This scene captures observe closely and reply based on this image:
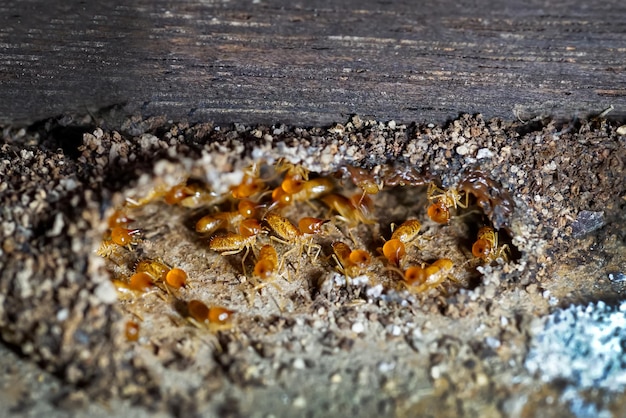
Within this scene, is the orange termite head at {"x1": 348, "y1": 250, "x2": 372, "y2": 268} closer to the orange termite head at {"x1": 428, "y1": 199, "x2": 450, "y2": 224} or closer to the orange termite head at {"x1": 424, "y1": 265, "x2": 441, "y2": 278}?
the orange termite head at {"x1": 424, "y1": 265, "x2": 441, "y2": 278}

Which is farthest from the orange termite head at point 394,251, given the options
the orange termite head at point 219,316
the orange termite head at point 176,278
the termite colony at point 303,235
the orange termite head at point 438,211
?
the orange termite head at point 176,278

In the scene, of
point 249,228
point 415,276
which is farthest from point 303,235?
point 415,276

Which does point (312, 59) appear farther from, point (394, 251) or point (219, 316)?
point (219, 316)

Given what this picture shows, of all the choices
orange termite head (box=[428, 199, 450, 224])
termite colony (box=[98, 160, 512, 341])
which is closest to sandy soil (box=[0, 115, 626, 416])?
termite colony (box=[98, 160, 512, 341])

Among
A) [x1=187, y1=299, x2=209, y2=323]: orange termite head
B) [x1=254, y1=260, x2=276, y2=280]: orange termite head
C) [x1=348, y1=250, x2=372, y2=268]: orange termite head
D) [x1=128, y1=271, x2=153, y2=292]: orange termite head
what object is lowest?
[x1=187, y1=299, x2=209, y2=323]: orange termite head

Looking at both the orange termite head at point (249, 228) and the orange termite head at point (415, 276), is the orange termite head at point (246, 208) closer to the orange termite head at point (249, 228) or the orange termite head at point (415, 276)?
the orange termite head at point (249, 228)

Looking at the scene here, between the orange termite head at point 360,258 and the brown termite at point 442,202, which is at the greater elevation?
the brown termite at point 442,202

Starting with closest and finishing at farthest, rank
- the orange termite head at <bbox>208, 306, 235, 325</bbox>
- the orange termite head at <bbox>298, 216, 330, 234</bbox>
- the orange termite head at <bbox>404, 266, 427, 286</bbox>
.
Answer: the orange termite head at <bbox>208, 306, 235, 325</bbox> → the orange termite head at <bbox>404, 266, 427, 286</bbox> → the orange termite head at <bbox>298, 216, 330, 234</bbox>
